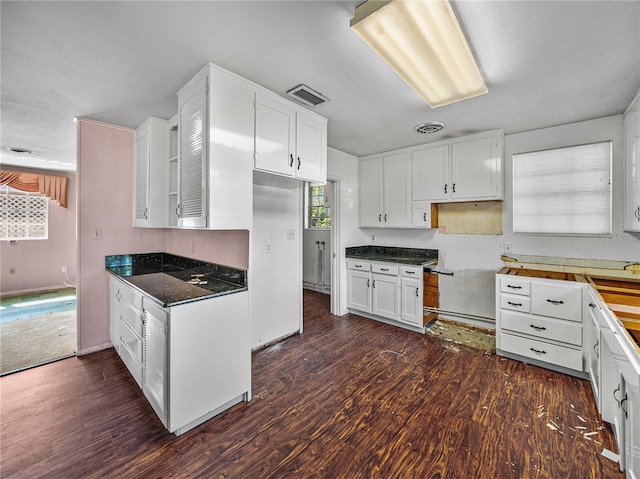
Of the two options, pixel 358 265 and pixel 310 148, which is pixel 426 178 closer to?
pixel 358 265

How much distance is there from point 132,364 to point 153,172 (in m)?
1.87

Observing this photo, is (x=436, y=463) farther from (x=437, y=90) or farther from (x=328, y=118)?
(x=328, y=118)

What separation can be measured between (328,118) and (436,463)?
294 centimetres

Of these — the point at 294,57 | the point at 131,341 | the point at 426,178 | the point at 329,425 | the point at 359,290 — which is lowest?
the point at 329,425

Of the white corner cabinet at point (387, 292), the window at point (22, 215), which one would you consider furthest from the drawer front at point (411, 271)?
the window at point (22, 215)

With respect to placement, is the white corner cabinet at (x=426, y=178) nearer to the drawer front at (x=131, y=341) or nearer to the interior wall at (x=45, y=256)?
the drawer front at (x=131, y=341)

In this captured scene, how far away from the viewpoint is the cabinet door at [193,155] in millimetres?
1948

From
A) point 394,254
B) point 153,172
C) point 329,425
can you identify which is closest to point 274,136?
point 153,172

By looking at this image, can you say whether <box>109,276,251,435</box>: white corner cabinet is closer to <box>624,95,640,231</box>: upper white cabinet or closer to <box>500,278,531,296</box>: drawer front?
<box>500,278,531,296</box>: drawer front

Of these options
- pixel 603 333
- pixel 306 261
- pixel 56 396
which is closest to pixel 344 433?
pixel 603 333

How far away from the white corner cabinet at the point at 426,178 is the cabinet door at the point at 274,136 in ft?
6.84

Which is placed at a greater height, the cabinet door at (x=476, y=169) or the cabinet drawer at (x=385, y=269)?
the cabinet door at (x=476, y=169)

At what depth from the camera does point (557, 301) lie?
2512mm

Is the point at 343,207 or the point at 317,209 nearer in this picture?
the point at 343,207
